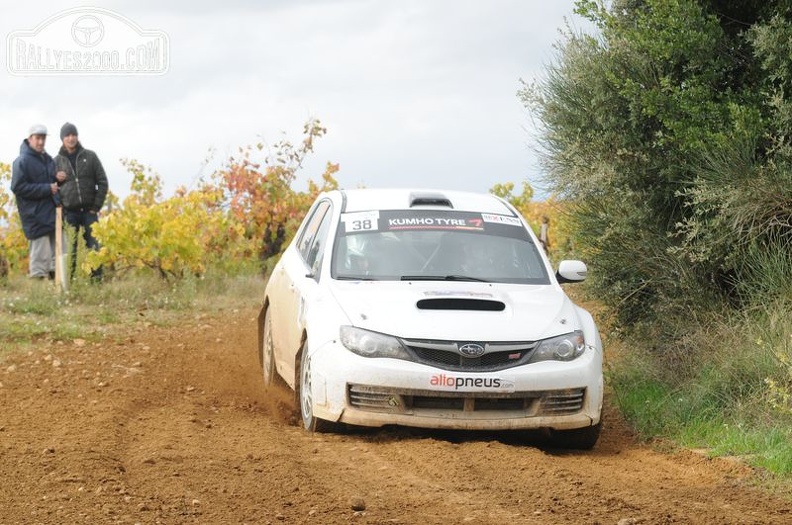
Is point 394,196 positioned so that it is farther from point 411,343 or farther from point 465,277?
point 411,343

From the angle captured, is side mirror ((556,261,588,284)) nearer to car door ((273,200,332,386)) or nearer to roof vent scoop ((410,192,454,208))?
roof vent scoop ((410,192,454,208))

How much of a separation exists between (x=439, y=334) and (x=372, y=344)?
1.45 feet

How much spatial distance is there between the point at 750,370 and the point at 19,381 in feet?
20.8

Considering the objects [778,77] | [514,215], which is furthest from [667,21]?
[514,215]

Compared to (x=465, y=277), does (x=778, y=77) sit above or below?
above

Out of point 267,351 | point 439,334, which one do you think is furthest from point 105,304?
point 439,334

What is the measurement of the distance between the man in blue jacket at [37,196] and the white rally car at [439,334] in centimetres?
999

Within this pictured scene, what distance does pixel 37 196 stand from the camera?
18.8 metres

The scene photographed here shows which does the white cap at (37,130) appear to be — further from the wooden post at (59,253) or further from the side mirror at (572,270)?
the side mirror at (572,270)

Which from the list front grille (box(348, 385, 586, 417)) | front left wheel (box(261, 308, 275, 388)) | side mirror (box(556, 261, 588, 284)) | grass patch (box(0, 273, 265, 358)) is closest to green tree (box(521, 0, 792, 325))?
side mirror (box(556, 261, 588, 284))

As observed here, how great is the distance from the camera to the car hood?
27.4 feet

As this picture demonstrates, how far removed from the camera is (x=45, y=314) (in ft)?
52.6

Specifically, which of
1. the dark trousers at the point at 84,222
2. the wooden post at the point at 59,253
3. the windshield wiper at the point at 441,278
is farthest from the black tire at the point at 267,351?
the dark trousers at the point at 84,222

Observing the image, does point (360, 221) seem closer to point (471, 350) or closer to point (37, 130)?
point (471, 350)
